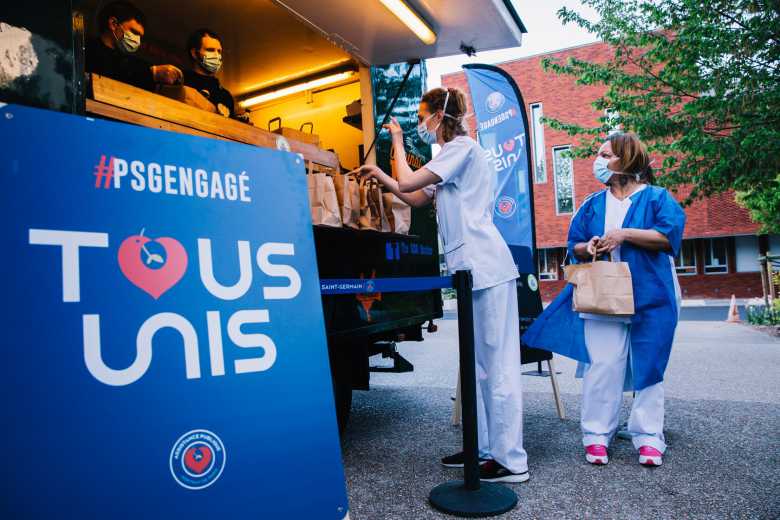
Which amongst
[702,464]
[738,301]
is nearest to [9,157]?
[702,464]

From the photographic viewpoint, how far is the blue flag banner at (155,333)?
1.21 m

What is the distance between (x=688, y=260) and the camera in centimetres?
2231

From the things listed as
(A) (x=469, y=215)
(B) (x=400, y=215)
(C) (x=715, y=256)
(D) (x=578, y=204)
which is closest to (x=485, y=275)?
(A) (x=469, y=215)

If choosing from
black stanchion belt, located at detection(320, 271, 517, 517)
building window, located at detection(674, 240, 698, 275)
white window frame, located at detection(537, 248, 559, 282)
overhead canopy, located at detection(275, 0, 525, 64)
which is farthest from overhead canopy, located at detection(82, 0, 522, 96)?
building window, located at detection(674, 240, 698, 275)

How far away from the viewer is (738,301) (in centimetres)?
2052

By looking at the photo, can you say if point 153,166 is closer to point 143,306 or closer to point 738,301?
point 143,306

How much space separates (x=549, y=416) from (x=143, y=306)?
11.6 feet

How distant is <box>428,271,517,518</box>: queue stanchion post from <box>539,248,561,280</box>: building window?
22155 mm

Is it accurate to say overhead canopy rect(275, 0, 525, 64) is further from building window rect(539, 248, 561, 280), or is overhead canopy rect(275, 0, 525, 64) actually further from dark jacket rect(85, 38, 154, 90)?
building window rect(539, 248, 561, 280)

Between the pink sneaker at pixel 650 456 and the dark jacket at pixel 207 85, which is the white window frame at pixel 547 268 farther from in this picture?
the pink sneaker at pixel 650 456

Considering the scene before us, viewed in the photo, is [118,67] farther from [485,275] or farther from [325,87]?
[485,275]

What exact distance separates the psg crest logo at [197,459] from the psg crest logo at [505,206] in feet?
12.1

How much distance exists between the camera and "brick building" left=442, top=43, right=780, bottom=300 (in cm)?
2116

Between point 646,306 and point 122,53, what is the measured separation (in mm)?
3638
